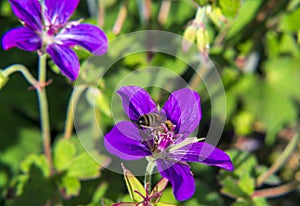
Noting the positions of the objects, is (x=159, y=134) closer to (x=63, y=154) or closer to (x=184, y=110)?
(x=184, y=110)

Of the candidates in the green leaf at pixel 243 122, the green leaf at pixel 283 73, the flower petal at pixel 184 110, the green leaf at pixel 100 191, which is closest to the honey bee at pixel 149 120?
the flower petal at pixel 184 110

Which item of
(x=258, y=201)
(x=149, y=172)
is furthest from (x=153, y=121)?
(x=258, y=201)

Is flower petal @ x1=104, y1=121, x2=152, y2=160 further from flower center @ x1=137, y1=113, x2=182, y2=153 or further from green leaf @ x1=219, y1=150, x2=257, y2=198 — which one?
green leaf @ x1=219, y1=150, x2=257, y2=198

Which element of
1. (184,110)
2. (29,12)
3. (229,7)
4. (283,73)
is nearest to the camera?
(184,110)

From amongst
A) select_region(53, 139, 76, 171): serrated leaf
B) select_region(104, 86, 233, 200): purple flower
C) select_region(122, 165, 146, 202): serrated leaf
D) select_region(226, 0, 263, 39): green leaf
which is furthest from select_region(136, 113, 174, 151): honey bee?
select_region(226, 0, 263, 39): green leaf

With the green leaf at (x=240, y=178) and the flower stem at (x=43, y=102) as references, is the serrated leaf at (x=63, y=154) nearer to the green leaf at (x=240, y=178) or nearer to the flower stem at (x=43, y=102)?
the flower stem at (x=43, y=102)

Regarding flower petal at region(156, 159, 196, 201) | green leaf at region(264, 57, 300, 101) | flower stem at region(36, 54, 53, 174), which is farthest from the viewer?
green leaf at region(264, 57, 300, 101)
